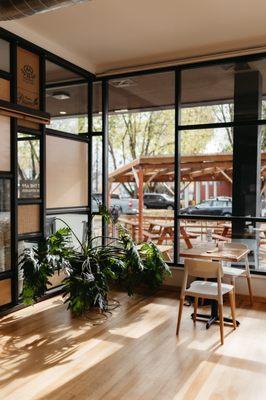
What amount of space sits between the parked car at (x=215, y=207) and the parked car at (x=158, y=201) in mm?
344

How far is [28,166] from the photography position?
439 centimetres

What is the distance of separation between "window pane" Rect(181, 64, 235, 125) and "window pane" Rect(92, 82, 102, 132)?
1314mm

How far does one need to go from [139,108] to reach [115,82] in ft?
1.77

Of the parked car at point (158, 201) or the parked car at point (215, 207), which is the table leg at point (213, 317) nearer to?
the parked car at point (215, 207)

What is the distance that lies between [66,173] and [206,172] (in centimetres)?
200

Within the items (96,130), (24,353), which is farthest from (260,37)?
(24,353)

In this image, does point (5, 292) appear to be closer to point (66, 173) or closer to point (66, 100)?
point (66, 173)

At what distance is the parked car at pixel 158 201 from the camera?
5.25 m

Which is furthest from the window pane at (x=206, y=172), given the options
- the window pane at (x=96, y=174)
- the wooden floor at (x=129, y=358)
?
the wooden floor at (x=129, y=358)

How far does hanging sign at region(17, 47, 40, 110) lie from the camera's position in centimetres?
422

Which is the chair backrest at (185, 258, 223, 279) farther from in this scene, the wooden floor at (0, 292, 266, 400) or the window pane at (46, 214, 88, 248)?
the window pane at (46, 214, 88, 248)

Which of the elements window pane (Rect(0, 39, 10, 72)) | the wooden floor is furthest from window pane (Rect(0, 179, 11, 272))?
window pane (Rect(0, 39, 10, 72))

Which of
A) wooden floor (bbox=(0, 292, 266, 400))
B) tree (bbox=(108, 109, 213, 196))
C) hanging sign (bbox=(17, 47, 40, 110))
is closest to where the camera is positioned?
wooden floor (bbox=(0, 292, 266, 400))

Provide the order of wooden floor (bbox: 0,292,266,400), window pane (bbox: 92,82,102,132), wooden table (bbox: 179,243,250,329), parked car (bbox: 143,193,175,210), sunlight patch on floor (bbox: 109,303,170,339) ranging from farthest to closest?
1. window pane (bbox: 92,82,102,132)
2. parked car (bbox: 143,193,175,210)
3. wooden table (bbox: 179,243,250,329)
4. sunlight patch on floor (bbox: 109,303,170,339)
5. wooden floor (bbox: 0,292,266,400)
